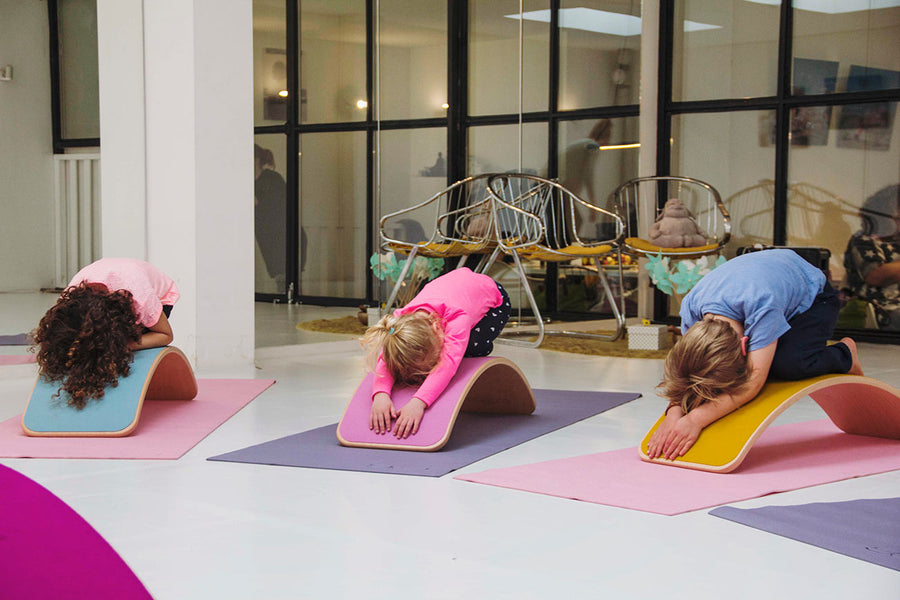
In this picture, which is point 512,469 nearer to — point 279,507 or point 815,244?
point 279,507

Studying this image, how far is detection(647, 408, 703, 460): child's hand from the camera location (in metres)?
3.10

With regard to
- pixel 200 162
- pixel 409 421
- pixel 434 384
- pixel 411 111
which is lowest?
pixel 409 421

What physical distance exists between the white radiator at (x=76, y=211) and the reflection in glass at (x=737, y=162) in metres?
4.51

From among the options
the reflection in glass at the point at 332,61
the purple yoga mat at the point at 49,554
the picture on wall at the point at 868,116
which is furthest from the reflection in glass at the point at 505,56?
the purple yoga mat at the point at 49,554

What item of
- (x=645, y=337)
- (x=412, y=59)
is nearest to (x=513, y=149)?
(x=412, y=59)

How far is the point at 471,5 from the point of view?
834cm

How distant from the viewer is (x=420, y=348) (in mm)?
3418

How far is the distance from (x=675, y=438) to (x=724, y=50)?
5.24m

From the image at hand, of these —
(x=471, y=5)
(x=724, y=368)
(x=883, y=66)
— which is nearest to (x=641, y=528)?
(x=724, y=368)

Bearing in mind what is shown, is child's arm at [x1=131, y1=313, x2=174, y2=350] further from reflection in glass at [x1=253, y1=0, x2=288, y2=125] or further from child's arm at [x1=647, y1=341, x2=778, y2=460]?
reflection in glass at [x1=253, y1=0, x2=288, y2=125]

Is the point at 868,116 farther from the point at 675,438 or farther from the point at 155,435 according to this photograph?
the point at 155,435

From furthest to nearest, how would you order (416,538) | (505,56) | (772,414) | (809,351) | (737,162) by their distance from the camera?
(505,56)
(737,162)
(809,351)
(772,414)
(416,538)

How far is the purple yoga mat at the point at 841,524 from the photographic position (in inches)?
87.6

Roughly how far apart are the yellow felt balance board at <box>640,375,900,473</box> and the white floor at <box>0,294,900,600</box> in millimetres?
248
